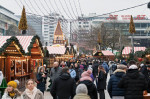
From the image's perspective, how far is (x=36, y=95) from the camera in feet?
22.5

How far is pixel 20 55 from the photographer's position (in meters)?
18.1

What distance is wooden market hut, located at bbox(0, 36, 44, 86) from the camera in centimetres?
1613

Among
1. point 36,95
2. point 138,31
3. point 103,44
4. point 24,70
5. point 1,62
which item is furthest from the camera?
point 138,31

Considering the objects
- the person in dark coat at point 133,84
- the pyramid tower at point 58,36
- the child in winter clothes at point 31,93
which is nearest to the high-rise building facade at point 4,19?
the pyramid tower at point 58,36

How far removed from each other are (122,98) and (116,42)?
191 ft

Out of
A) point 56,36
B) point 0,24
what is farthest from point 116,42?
point 0,24

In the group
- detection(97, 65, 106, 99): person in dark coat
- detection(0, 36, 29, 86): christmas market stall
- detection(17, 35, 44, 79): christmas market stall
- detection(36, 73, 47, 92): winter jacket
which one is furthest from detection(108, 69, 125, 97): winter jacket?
detection(17, 35, 44, 79): christmas market stall

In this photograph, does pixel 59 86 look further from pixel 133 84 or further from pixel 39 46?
pixel 39 46

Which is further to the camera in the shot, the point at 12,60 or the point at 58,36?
the point at 58,36

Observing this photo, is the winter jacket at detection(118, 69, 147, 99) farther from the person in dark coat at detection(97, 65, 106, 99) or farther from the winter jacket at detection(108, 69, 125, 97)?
the person in dark coat at detection(97, 65, 106, 99)

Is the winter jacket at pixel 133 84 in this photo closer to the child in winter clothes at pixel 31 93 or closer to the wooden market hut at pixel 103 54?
the child in winter clothes at pixel 31 93

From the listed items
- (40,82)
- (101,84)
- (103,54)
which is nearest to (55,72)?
(40,82)

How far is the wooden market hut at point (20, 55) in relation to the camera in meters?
16.1

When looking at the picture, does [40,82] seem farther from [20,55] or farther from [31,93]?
[31,93]
